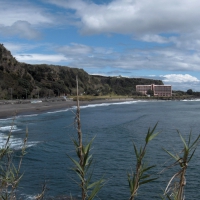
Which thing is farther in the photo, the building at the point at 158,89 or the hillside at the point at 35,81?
the building at the point at 158,89

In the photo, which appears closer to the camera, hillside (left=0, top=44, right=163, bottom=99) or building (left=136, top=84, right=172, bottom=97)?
hillside (left=0, top=44, right=163, bottom=99)

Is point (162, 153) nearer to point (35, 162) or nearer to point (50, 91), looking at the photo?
point (35, 162)

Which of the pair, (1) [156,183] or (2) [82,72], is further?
(2) [82,72]

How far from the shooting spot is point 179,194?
2.16m

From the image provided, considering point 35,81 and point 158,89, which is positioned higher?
point 35,81

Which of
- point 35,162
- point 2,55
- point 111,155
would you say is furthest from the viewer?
point 2,55

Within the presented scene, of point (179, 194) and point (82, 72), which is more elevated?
point (82, 72)

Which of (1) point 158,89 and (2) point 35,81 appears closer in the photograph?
(2) point 35,81

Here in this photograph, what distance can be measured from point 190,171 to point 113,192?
4.38 m

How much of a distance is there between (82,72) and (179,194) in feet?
484

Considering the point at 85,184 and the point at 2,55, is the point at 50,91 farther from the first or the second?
the point at 85,184

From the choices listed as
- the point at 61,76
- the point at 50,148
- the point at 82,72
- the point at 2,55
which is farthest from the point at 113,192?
the point at 82,72

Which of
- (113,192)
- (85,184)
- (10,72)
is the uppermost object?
(10,72)

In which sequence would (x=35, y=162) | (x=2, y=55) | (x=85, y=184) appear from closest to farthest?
(x=85, y=184) → (x=35, y=162) → (x=2, y=55)
